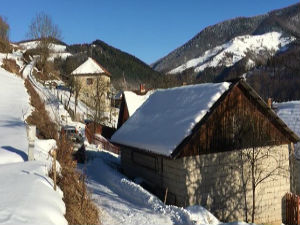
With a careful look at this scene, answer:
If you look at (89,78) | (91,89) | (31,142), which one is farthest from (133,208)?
(89,78)

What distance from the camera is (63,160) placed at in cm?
1193

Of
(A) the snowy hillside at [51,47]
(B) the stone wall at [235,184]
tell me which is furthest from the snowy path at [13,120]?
(A) the snowy hillside at [51,47]

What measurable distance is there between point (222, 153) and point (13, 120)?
11089 mm

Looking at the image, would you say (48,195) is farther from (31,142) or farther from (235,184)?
(235,184)

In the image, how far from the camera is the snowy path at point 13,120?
11281 mm

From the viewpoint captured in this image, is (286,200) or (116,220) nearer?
(116,220)

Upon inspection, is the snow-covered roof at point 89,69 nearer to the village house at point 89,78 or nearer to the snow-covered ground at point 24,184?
the village house at point 89,78

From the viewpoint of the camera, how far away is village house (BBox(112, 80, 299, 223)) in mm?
12938

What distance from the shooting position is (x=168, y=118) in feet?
50.3

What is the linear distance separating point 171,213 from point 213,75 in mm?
188973

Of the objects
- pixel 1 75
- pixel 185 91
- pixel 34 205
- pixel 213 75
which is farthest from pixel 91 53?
pixel 34 205

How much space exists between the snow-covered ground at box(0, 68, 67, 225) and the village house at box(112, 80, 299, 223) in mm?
5059

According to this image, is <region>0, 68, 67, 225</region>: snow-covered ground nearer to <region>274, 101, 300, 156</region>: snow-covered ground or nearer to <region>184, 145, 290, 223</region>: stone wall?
<region>184, 145, 290, 223</region>: stone wall

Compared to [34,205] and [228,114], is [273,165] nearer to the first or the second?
[228,114]
